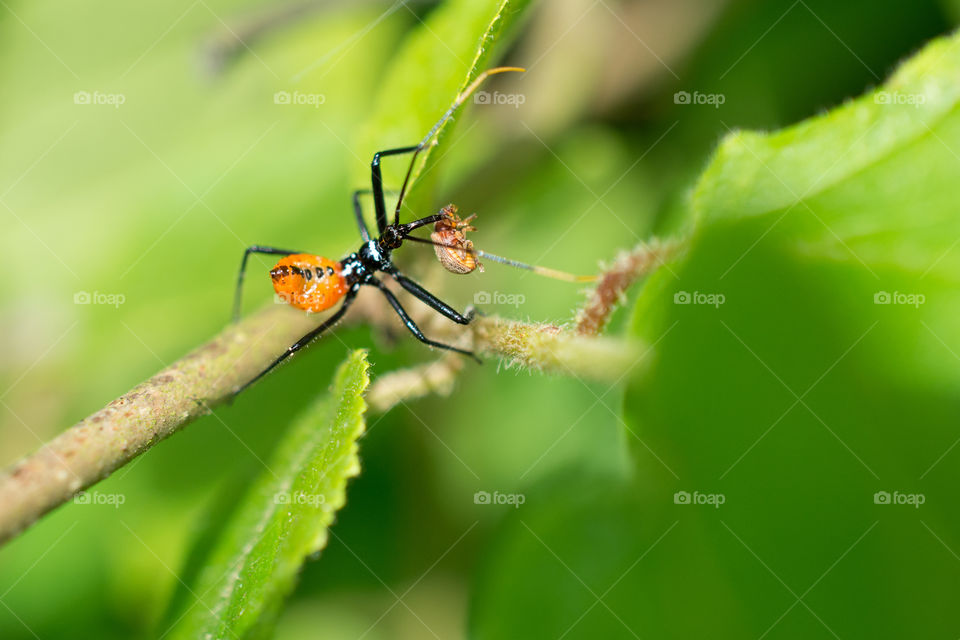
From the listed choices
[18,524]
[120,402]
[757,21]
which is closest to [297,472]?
[120,402]

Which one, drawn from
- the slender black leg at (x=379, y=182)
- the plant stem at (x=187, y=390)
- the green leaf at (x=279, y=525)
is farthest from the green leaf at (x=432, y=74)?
the green leaf at (x=279, y=525)

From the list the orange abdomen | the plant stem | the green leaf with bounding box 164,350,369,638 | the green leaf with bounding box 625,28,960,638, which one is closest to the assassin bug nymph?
the orange abdomen

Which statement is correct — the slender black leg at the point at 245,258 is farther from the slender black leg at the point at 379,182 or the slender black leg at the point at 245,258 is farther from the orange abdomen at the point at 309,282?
the slender black leg at the point at 379,182

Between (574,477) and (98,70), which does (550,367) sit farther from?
(98,70)

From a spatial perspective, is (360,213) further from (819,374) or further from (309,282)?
(819,374)

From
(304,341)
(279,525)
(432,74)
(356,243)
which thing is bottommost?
(279,525)

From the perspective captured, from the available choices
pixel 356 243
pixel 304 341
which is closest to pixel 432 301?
pixel 304 341

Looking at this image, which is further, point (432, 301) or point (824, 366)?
point (432, 301)
